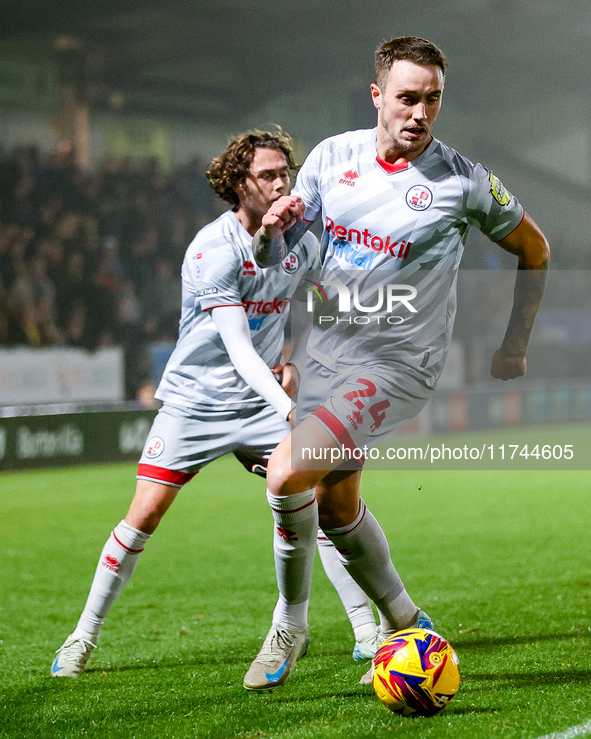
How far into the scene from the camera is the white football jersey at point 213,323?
11.8ft

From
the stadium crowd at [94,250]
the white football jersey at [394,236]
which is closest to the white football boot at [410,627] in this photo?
the white football jersey at [394,236]

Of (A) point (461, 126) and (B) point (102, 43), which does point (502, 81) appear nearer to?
(A) point (461, 126)

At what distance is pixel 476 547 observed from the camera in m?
6.06

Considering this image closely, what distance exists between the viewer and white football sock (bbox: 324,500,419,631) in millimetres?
2963

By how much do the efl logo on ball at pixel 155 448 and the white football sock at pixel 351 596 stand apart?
728 mm

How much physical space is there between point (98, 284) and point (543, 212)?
8.38 metres

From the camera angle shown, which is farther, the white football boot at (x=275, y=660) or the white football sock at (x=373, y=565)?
the white football sock at (x=373, y=565)

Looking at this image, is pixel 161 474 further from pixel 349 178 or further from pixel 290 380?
pixel 349 178

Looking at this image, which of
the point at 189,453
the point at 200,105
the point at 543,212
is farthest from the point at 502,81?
the point at 189,453

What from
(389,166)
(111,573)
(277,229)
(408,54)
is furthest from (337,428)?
(111,573)

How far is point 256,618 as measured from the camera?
427cm

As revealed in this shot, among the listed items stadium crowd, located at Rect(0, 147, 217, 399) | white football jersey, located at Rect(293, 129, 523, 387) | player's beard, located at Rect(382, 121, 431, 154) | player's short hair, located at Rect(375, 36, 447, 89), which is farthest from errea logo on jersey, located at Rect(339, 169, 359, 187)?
stadium crowd, located at Rect(0, 147, 217, 399)

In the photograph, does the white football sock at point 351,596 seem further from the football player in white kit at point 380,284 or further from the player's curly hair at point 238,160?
the player's curly hair at point 238,160

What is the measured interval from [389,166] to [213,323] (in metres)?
1.08
